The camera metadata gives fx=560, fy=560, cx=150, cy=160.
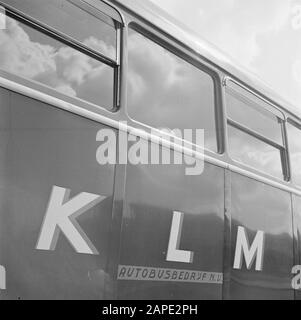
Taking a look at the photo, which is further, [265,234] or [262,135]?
[262,135]

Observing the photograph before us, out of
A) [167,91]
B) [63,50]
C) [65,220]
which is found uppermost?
[167,91]

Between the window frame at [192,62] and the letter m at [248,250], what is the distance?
78cm

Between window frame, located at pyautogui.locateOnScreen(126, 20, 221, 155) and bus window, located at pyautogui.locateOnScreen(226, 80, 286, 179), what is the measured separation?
0.44 feet

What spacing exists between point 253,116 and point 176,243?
176 cm

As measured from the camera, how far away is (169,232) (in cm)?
402

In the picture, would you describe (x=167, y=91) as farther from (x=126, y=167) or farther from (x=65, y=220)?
(x=65, y=220)

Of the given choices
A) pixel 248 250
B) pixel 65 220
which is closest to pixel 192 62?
pixel 248 250

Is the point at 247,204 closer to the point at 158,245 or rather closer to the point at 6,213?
the point at 158,245

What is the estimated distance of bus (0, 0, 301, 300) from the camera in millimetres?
3094

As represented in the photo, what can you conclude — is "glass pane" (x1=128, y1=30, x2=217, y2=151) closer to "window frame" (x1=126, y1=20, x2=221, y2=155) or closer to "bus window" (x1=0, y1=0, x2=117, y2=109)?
"window frame" (x1=126, y1=20, x2=221, y2=155)

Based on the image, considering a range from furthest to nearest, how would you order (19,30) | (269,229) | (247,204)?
(269,229) < (247,204) < (19,30)

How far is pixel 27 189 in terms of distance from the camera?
3.05 metres
